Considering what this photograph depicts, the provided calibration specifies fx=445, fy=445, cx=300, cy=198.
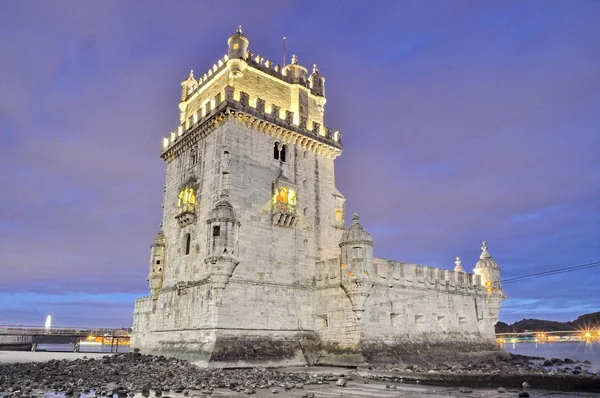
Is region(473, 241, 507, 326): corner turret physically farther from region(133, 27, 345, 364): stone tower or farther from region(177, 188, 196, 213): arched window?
region(177, 188, 196, 213): arched window

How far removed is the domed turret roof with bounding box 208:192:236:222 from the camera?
2841cm

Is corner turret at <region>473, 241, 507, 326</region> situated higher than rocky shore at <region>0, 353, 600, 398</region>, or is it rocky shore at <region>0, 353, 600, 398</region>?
corner turret at <region>473, 241, 507, 326</region>

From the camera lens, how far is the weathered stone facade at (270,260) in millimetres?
28547

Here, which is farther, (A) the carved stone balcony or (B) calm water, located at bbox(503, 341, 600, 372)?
(B) calm water, located at bbox(503, 341, 600, 372)

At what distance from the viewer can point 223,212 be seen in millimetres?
28531

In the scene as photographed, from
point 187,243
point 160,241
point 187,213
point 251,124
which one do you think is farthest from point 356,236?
point 160,241

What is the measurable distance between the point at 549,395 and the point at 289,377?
10.8 m

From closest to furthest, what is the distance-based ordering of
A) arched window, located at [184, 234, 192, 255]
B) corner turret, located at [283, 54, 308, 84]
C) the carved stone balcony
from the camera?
the carved stone balcony < arched window, located at [184, 234, 192, 255] < corner turret, located at [283, 54, 308, 84]

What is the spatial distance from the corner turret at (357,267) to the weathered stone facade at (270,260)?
0.08 m

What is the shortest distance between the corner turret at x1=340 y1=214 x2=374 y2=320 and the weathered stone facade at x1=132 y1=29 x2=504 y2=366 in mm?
78

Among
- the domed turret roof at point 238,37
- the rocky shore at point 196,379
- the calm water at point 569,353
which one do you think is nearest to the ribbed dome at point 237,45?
the domed turret roof at point 238,37

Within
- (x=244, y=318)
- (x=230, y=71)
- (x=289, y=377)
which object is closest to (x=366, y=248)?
(x=244, y=318)

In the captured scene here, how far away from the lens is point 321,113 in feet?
128

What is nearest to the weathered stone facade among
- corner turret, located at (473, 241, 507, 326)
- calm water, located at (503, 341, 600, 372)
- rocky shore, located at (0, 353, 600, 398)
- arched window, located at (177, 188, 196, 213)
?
arched window, located at (177, 188, 196, 213)
